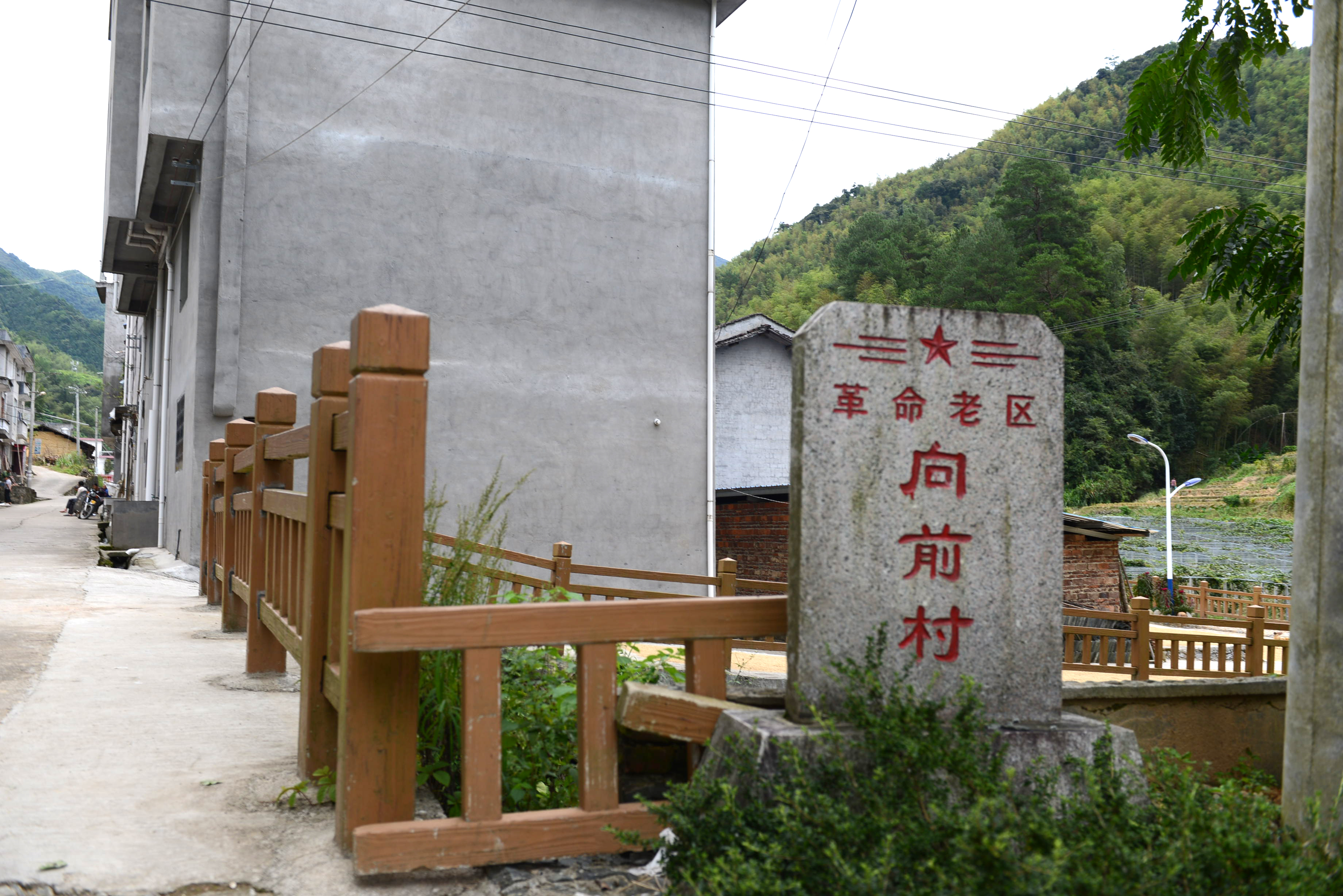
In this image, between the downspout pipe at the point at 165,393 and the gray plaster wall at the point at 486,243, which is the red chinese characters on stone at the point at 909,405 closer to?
the gray plaster wall at the point at 486,243

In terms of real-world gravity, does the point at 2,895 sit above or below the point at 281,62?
below

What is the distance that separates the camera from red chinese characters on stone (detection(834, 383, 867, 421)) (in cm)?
268

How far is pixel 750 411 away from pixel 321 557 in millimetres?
18365

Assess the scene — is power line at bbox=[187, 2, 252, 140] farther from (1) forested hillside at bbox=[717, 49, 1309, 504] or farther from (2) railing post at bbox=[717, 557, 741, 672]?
(1) forested hillside at bbox=[717, 49, 1309, 504]

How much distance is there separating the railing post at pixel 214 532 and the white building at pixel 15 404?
46.9 meters

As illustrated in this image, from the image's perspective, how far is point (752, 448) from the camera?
21.2 m

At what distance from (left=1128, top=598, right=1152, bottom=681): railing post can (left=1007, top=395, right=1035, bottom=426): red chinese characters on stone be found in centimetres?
829

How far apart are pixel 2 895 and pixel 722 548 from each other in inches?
634

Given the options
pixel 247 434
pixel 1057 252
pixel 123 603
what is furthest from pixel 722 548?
pixel 1057 252

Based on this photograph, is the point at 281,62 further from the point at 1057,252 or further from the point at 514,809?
the point at 1057,252

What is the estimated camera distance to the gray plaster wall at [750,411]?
825 inches

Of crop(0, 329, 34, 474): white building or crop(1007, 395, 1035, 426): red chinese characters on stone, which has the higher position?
crop(0, 329, 34, 474): white building

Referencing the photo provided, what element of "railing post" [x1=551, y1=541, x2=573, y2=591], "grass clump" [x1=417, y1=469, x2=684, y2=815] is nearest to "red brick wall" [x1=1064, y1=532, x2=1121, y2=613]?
"railing post" [x1=551, y1=541, x2=573, y2=591]

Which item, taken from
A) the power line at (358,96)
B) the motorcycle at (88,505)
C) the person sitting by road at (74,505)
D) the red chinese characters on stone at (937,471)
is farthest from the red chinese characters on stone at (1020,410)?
the person sitting by road at (74,505)
